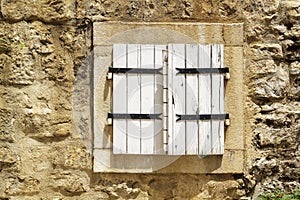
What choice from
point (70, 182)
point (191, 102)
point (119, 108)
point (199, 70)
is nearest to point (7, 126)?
point (70, 182)

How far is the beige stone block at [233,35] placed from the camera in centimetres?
417

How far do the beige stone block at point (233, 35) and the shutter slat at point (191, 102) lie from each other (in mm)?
295

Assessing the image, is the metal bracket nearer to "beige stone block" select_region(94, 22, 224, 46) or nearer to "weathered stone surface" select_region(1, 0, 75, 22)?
"beige stone block" select_region(94, 22, 224, 46)

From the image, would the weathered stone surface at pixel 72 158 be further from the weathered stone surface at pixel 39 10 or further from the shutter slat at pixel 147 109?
the weathered stone surface at pixel 39 10

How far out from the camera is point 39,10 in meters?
4.18

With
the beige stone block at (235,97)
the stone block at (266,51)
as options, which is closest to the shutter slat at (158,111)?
the beige stone block at (235,97)

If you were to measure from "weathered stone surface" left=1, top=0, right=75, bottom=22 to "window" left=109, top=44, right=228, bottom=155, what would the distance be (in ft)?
1.59

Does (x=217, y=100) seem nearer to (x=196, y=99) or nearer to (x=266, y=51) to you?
(x=196, y=99)

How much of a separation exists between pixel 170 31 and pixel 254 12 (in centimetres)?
66

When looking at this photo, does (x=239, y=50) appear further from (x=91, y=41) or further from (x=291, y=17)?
(x=91, y=41)

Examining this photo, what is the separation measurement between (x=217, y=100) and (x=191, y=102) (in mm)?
194

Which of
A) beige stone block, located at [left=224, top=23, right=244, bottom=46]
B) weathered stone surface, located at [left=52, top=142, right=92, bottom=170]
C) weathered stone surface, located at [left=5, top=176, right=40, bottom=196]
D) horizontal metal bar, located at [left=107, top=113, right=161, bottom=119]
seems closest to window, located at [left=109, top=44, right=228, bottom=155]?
horizontal metal bar, located at [left=107, top=113, right=161, bottom=119]

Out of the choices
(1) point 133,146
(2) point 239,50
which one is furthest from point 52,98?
(2) point 239,50

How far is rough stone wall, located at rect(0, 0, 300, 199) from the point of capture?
4.18 metres
